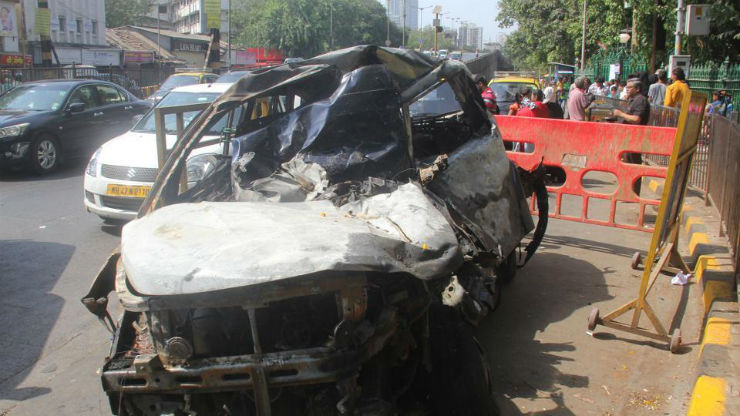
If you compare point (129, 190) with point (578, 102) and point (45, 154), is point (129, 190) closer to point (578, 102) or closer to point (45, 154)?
point (45, 154)

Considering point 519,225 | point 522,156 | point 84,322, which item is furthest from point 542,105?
point 84,322

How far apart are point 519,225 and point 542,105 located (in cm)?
599

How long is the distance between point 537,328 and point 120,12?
82683 millimetres

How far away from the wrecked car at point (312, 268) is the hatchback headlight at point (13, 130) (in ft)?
28.7

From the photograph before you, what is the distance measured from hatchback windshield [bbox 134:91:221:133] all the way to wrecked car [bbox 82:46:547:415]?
469 centimetres

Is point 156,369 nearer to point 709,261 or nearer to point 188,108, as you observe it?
point 188,108

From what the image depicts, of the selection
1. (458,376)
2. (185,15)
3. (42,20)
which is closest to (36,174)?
(458,376)

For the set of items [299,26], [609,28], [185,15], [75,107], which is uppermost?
[185,15]

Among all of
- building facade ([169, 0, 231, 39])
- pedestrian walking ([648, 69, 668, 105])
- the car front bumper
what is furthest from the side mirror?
building facade ([169, 0, 231, 39])

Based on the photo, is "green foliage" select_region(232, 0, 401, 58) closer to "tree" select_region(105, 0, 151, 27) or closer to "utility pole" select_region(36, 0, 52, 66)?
"tree" select_region(105, 0, 151, 27)

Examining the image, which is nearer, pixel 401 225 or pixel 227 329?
pixel 227 329

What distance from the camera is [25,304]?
5672 mm

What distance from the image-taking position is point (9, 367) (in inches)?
177

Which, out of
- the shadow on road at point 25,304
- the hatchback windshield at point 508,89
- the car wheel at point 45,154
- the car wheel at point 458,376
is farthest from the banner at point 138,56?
the car wheel at point 458,376
